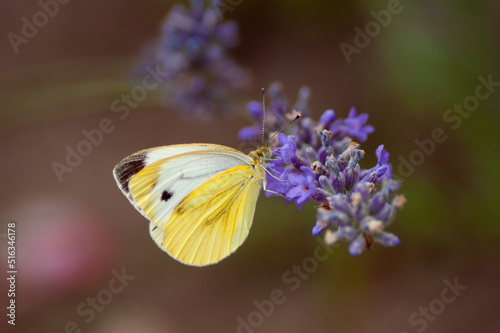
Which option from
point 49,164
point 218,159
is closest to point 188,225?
point 218,159

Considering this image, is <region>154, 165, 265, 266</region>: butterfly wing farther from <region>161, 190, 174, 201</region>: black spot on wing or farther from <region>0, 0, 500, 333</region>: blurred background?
<region>0, 0, 500, 333</region>: blurred background

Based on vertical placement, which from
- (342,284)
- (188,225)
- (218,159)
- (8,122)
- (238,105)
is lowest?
(342,284)

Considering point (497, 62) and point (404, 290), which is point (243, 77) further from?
point (404, 290)

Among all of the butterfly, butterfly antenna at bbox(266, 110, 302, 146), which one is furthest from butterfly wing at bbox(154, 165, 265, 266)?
butterfly antenna at bbox(266, 110, 302, 146)

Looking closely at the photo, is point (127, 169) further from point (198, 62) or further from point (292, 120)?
point (198, 62)

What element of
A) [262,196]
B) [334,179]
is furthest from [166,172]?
[262,196]
